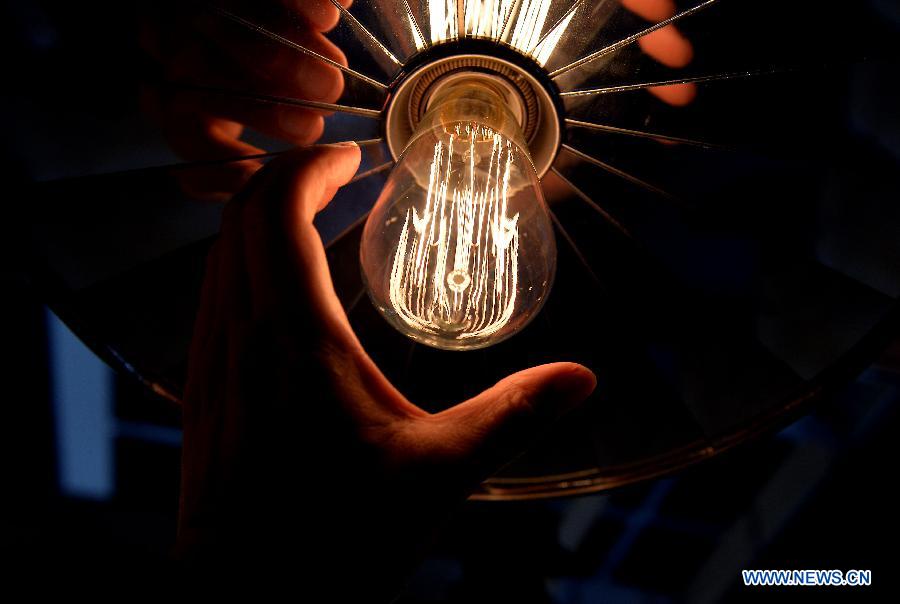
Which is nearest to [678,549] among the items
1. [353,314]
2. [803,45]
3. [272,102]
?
[353,314]

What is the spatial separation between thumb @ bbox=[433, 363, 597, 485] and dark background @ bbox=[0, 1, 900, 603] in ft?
2.18

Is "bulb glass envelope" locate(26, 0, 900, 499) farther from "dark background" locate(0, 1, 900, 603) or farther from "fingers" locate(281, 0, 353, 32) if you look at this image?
"dark background" locate(0, 1, 900, 603)

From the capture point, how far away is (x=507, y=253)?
0.62 m

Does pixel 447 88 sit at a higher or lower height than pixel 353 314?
higher

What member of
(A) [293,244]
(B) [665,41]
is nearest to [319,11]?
(A) [293,244]

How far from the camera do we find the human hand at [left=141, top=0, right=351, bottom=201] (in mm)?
545

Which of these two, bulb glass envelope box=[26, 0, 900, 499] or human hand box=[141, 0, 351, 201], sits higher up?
human hand box=[141, 0, 351, 201]

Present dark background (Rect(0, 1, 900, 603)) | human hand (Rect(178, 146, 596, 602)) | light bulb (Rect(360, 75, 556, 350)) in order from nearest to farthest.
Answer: human hand (Rect(178, 146, 596, 602))
light bulb (Rect(360, 75, 556, 350))
dark background (Rect(0, 1, 900, 603))

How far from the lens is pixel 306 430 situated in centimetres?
50

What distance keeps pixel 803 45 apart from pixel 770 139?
99mm

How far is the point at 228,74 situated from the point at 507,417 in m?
0.44

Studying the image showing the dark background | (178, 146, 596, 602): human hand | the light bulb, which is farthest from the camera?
the dark background

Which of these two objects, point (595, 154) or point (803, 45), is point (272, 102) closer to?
point (595, 154)

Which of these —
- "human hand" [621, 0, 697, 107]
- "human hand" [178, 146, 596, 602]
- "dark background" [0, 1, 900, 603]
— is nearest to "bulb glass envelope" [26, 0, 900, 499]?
"human hand" [621, 0, 697, 107]
